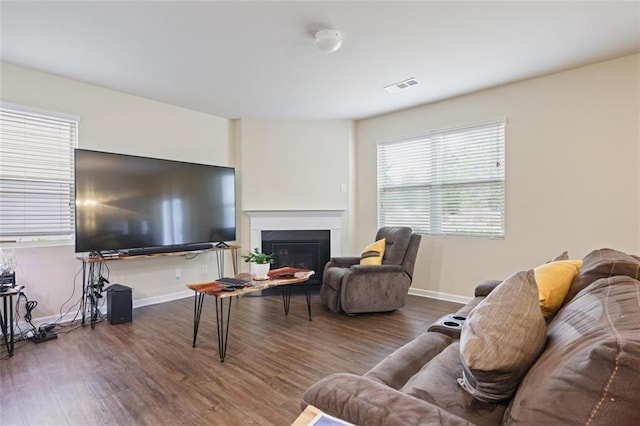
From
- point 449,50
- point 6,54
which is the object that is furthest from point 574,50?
point 6,54

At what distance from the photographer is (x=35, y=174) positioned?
3.45m

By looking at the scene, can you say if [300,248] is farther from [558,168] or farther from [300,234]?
[558,168]

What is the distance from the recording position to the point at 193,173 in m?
4.43

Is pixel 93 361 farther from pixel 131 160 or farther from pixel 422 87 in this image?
pixel 422 87

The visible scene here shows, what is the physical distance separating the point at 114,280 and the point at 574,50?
5.39 meters

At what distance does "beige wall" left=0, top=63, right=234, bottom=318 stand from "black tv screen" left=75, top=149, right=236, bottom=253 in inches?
15.5

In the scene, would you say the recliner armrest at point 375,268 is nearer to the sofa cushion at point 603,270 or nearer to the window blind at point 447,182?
the window blind at point 447,182

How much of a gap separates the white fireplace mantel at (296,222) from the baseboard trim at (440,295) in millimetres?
1238

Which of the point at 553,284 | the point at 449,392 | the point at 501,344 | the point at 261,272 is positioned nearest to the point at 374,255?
the point at 261,272

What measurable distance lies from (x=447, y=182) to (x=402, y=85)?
1.41m

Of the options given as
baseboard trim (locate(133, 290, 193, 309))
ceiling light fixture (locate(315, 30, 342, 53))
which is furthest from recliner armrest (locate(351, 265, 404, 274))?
baseboard trim (locate(133, 290, 193, 309))

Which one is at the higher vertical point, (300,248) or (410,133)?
(410,133)

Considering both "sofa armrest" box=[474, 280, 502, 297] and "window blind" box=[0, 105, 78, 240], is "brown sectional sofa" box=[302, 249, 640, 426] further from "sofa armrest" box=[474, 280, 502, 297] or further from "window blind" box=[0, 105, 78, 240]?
"window blind" box=[0, 105, 78, 240]

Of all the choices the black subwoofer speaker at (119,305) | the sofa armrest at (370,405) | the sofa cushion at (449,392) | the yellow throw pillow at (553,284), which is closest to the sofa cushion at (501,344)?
the sofa cushion at (449,392)
